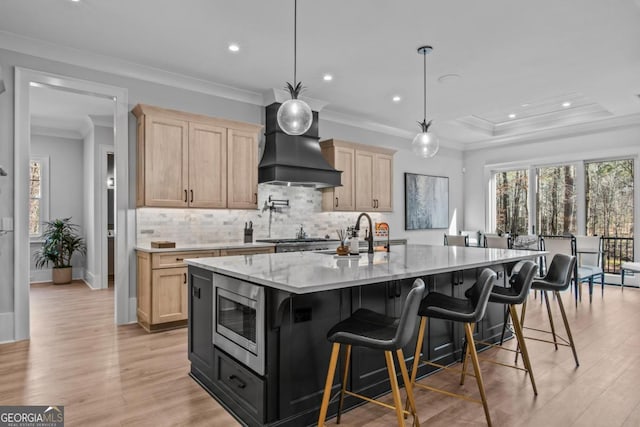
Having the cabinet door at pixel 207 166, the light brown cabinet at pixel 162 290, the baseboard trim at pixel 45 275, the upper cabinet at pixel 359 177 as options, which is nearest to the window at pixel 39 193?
the baseboard trim at pixel 45 275

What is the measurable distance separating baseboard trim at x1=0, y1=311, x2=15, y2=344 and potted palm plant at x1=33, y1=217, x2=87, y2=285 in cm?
353

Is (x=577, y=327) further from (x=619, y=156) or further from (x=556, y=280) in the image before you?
(x=619, y=156)

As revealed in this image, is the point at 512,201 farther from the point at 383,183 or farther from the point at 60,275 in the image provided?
the point at 60,275

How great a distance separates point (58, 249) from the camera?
684 centimetres

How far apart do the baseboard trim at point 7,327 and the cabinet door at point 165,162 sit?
5.21 feet

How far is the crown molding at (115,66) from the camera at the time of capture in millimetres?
3703

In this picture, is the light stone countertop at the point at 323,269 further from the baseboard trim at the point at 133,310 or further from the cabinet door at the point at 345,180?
the cabinet door at the point at 345,180

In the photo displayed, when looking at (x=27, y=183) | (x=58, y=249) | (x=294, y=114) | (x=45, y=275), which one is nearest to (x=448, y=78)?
(x=294, y=114)

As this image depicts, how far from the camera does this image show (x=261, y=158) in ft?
17.5

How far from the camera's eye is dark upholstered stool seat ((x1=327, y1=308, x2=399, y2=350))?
1.79 m

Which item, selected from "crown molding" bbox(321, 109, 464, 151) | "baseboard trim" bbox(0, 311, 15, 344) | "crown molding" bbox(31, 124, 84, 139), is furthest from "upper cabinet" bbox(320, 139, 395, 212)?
"crown molding" bbox(31, 124, 84, 139)

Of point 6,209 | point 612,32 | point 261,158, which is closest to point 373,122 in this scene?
point 261,158

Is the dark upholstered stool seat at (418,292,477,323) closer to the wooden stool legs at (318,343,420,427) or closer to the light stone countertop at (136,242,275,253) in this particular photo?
the wooden stool legs at (318,343,420,427)

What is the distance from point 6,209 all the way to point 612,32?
5808mm
